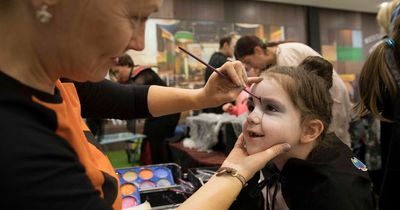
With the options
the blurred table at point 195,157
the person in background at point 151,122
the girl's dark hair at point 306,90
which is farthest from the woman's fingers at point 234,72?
the person in background at point 151,122

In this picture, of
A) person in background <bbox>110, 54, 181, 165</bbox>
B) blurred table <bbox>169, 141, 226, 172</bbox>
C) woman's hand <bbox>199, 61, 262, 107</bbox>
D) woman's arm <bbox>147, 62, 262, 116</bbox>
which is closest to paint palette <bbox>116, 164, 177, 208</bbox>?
woman's arm <bbox>147, 62, 262, 116</bbox>

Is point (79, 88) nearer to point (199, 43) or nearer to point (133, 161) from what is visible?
point (133, 161)

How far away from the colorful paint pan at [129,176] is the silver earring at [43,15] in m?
0.88

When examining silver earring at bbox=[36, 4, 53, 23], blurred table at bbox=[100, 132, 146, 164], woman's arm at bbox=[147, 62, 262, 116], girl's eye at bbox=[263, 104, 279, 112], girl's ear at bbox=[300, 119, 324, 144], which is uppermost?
silver earring at bbox=[36, 4, 53, 23]

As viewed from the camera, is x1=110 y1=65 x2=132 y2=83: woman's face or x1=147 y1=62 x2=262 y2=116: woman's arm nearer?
x1=147 y1=62 x2=262 y2=116: woman's arm

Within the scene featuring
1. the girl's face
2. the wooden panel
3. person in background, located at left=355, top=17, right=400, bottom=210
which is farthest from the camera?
the wooden panel

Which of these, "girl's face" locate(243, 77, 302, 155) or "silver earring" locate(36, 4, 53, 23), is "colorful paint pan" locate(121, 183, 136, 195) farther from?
"silver earring" locate(36, 4, 53, 23)

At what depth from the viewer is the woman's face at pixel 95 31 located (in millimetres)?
487

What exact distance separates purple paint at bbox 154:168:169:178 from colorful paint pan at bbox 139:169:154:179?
A: 20mm

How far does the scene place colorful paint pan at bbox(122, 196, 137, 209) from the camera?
3.58 ft

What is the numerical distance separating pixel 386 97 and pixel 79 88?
3.75 ft

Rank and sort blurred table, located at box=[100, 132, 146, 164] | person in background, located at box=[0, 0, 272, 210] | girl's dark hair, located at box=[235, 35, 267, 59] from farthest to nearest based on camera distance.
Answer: blurred table, located at box=[100, 132, 146, 164] < girl's dark hair, located at box=[235, 35, 267, 59] < person in background, located at box=[0, 0, 272, 210]

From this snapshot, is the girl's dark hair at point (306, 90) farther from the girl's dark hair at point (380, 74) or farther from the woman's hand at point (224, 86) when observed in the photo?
the girl's dark hair at point (380, 74)

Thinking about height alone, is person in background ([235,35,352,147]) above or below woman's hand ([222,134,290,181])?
above
